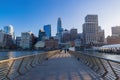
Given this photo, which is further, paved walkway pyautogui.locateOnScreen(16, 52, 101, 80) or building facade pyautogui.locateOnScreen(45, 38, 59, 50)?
building facade pyautogui.locateOnScreen(45, 38, 59, 50)

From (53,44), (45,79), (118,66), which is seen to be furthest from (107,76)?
(53,44)

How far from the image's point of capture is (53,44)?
18738 cm

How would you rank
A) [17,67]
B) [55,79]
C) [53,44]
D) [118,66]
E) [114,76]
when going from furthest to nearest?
[53,44] < [17,67] < [55,79] < [114,76] < [118,66]

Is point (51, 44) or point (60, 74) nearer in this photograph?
point (60, 74)

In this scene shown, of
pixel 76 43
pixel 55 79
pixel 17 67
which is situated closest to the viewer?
pixel 55 79

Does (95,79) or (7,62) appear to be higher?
(7,62)

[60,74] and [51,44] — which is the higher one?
[51,44]

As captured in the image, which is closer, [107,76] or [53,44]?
[107,76]

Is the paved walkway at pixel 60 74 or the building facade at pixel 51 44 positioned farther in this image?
the building facade at pixel 51 44

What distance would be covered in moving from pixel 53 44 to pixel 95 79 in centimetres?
17741

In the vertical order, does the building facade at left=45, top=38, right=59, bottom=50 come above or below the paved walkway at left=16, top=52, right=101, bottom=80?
above

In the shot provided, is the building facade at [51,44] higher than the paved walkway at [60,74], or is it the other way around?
the building facade at [51,44]

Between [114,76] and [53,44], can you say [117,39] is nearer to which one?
[53,44]

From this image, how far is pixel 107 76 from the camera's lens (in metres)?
10.6
